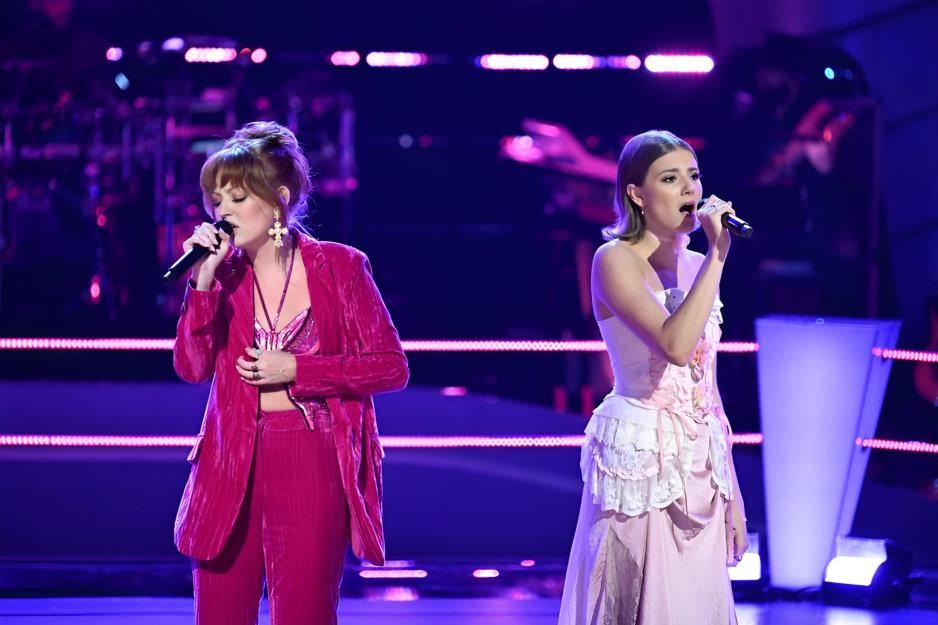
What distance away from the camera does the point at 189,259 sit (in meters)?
2.15

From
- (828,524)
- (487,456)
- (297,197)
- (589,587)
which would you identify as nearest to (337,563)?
(589,587)

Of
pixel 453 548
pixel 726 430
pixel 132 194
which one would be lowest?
pixel 453 548

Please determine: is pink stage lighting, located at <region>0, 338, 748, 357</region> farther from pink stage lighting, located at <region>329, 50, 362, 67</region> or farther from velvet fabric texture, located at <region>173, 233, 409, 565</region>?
pink stage lighting, located at <region>329, 50, 362, 67</region>

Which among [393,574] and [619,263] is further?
[393,574]

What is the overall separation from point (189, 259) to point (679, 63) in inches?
164

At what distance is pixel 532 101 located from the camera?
19.9ft

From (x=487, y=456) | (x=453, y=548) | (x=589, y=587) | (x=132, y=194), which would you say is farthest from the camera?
(x=132, y=194)

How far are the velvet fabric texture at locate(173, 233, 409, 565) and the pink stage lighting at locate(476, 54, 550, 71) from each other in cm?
380

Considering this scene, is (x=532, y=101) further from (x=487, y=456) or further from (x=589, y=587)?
(x=589, y=587)

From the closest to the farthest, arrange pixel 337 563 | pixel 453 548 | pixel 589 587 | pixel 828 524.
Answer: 1. pixel 337 563
2. pixel 589 587
3. pixel 828 524
4. pixel 453 548

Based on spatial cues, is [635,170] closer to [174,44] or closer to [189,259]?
[189,259]

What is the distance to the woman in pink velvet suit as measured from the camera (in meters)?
2.18

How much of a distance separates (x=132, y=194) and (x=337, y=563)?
12.7 feet

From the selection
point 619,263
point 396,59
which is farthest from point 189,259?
point 396,59
